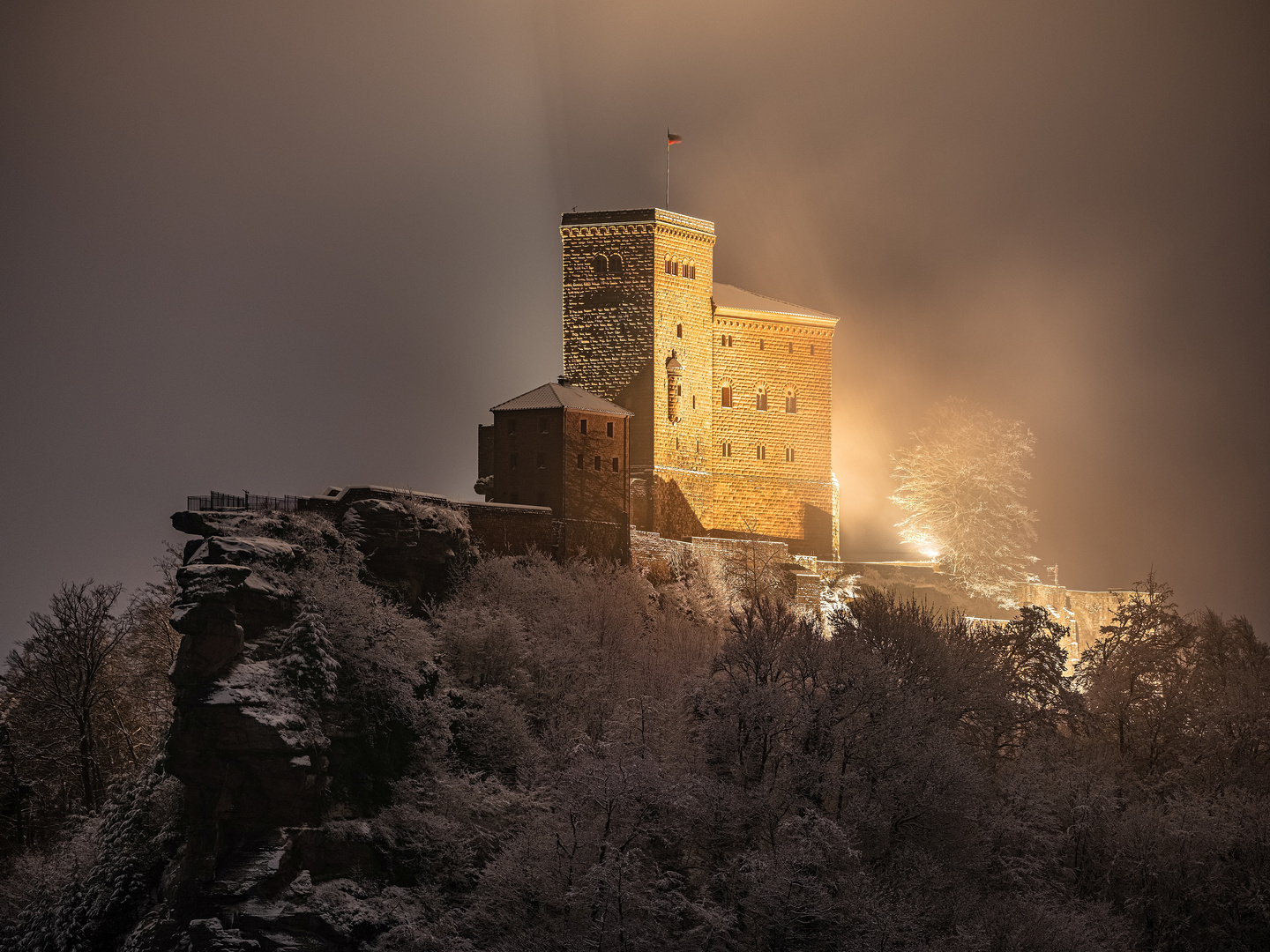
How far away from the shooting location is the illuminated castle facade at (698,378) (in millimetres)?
61594

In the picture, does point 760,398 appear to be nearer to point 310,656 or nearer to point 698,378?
point 698,378

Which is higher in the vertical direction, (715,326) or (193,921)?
(715,326)

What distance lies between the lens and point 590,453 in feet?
176


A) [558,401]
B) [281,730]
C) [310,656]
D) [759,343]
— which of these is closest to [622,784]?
[281,730]

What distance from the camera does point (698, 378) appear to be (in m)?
63.4

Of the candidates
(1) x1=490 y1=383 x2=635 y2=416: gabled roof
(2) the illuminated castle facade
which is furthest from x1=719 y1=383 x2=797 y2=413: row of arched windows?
(1) x1=490 y1=383 x2=635 y2=416: gabled roof

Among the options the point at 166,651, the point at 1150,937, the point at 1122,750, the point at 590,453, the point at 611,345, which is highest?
the point at 611,345

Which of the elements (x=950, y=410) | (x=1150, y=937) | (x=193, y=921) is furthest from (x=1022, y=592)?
(x=193, y=921)

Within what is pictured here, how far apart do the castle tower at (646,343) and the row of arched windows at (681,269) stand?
2.0 inches

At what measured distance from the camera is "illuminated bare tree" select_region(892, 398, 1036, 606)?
65.5 m

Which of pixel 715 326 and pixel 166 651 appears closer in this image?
pixel 166 651

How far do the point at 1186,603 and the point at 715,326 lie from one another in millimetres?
44129

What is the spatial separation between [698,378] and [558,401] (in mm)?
11600

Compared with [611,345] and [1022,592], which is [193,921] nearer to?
[611,345]
